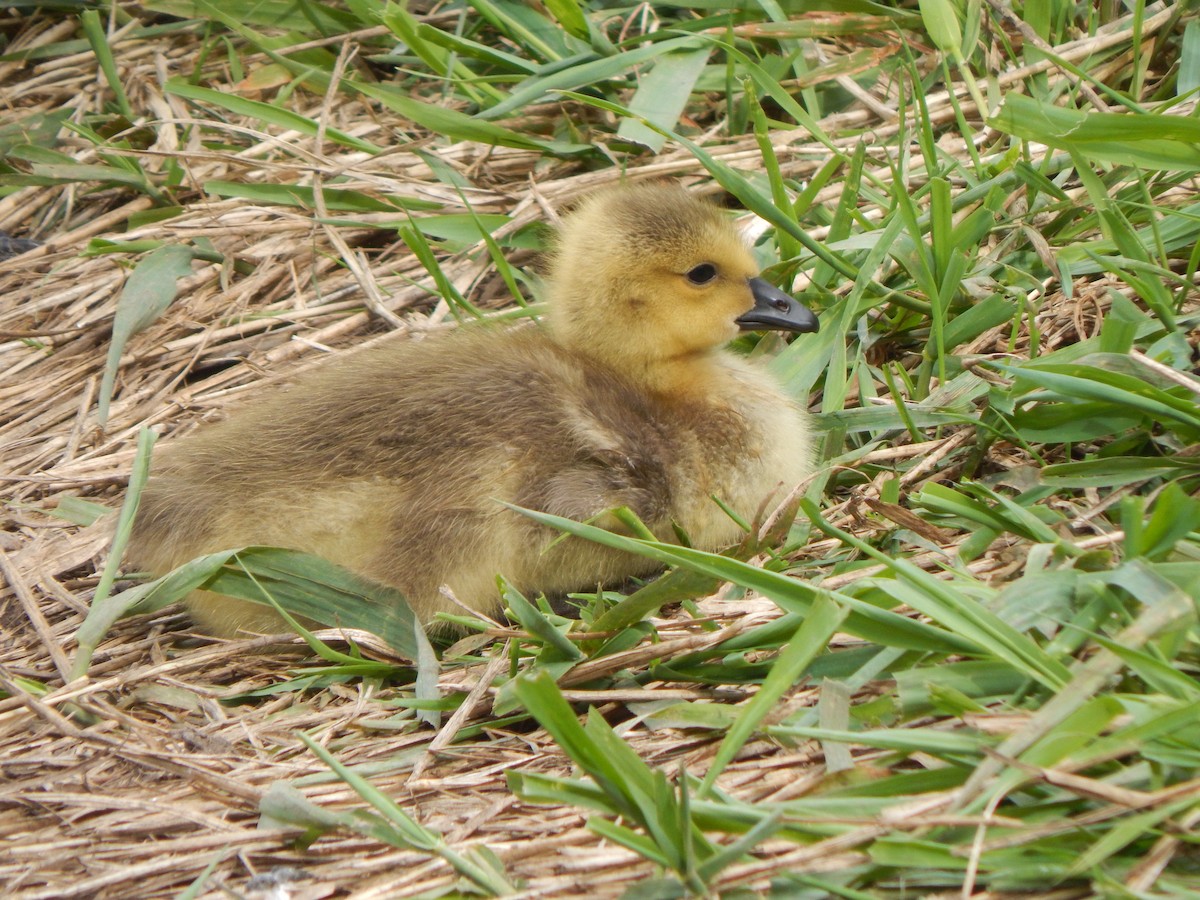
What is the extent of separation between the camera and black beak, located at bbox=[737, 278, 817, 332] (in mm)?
2406

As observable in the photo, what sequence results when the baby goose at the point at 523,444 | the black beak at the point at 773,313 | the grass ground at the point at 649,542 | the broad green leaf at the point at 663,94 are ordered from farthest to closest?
the broad green leaf at the point at 663,94
the black beak at the point at 773,313
the baby goose at the point at 523,444
the grass ground at the point at 649,542

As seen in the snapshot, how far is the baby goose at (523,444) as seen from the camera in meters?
2.14

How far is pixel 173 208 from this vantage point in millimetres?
3207

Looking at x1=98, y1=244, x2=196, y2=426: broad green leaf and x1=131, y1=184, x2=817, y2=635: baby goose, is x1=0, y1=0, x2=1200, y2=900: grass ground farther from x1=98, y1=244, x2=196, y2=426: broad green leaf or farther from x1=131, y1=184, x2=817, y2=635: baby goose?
x1=131, y1=184, x2=817, y2=635: baby goose

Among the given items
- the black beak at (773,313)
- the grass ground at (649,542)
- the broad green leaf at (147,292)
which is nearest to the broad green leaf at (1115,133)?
the grass ground at (649,542)

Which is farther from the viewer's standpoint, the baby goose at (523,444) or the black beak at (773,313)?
the black beak at (773,313)

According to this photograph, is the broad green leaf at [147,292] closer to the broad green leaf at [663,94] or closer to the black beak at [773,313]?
the broad green leaf at [663,94]

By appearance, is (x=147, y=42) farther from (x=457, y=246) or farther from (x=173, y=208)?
(x=457, y=246)

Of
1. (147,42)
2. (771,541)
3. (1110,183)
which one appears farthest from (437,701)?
(147,42)

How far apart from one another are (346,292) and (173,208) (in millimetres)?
559

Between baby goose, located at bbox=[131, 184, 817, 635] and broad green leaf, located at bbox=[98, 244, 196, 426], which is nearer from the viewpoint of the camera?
baby goose, located at bbox=[131, 184, 817, 635]

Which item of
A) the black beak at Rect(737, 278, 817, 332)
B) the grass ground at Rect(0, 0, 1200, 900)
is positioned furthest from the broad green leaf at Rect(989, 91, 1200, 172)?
the black beak at Rect(737, 278, 817, 332)

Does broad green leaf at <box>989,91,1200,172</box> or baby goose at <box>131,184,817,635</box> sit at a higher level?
broad green leaf at <box>989,91,1200,172</box>

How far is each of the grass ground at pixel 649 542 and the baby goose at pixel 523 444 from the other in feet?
0.37
